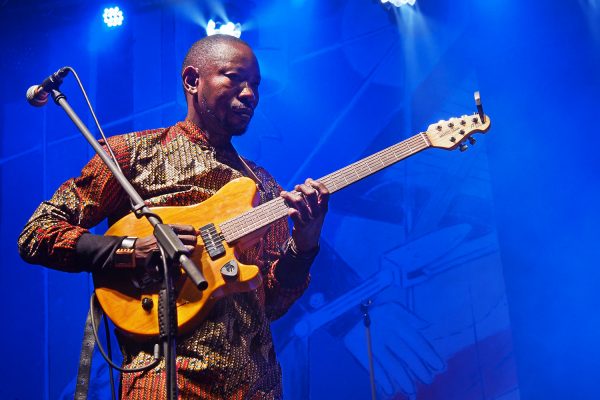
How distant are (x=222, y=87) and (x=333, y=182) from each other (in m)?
0.75

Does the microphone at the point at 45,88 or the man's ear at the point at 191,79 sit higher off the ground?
the man's ear at the point at 191,79

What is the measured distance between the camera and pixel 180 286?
213cm

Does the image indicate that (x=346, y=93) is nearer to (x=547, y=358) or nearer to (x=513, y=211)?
(x=513, y=211)

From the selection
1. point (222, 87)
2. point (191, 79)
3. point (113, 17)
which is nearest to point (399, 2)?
point (113, 17)

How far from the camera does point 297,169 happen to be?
493cm

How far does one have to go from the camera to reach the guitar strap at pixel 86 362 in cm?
213

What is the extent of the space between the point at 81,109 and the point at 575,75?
469 cm

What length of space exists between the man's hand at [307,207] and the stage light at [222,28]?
322 cm

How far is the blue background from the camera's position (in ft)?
15.1

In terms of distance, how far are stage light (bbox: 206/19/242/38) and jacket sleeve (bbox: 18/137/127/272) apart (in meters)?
3.04

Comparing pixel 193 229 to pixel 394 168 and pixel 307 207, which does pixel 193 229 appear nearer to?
pixel 307 207

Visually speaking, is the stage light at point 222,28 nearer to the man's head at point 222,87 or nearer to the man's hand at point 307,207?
the man's head at point 222,87

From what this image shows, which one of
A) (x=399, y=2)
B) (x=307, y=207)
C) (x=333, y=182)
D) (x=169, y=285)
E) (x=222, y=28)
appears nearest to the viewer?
(x=169, y=285)

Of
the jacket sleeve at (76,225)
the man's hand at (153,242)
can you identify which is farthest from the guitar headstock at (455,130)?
the jacket sleeve at (76,225)
